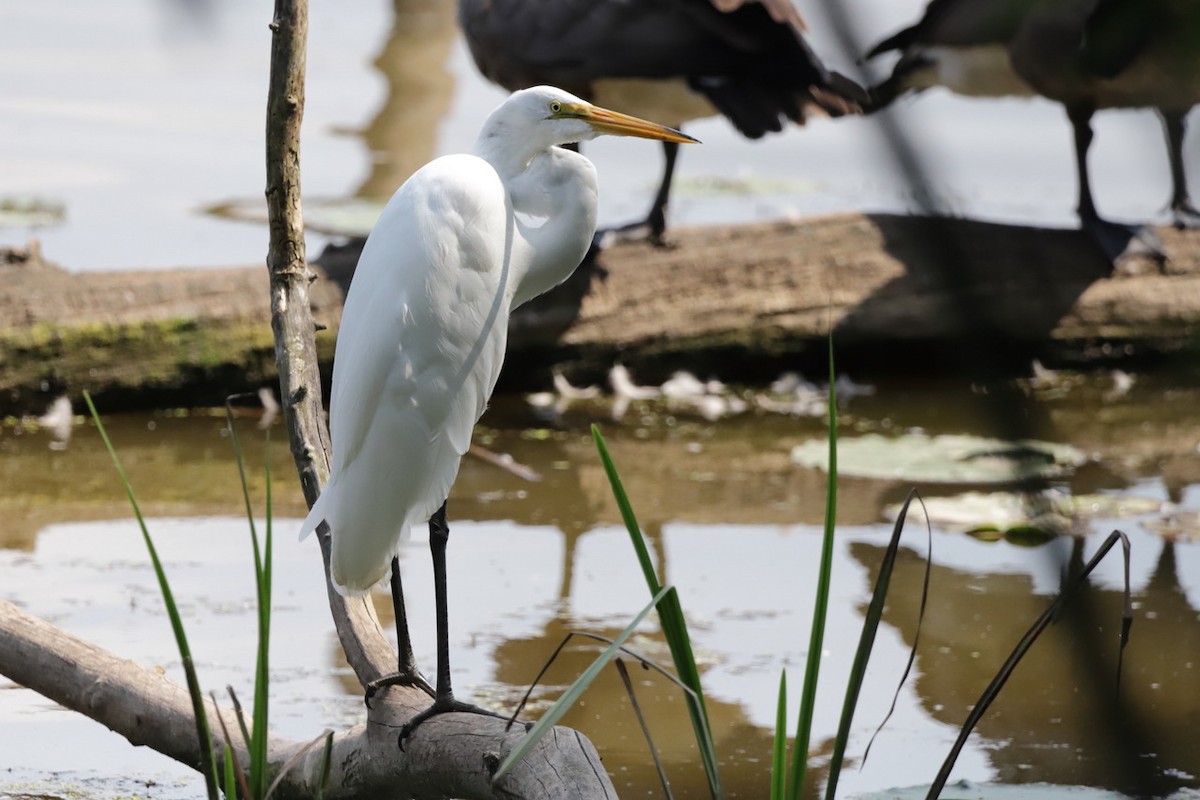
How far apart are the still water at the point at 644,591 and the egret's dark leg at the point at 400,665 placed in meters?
0.58

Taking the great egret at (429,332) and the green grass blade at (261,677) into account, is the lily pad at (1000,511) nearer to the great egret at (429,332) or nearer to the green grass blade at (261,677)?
the great egret at (429,332)

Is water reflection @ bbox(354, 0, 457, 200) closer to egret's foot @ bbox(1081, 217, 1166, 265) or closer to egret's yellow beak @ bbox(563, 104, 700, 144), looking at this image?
egret's foot @ bbox(1081, 217, 1166, 265)

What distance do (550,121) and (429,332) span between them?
376 millimetres

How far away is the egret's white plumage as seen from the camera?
1.96 m

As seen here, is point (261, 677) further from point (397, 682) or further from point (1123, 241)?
point (1123, 241)

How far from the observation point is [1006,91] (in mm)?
2420

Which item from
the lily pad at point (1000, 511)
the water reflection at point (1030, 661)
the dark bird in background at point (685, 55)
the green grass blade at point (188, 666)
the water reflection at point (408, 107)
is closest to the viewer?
the green grass blade at point (188, 666)

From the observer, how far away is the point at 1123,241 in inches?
197

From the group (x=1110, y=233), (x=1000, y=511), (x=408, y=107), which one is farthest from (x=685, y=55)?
(x=408, y=107)

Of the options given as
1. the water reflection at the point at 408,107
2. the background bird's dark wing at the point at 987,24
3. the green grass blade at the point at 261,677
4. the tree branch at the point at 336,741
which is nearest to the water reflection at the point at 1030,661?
the tree branch at the point at 336,741

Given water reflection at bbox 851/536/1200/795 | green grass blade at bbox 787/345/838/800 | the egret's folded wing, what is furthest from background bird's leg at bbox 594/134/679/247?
green grass blade at bbox 787/345/838/800

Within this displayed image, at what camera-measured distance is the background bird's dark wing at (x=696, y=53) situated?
4.66m

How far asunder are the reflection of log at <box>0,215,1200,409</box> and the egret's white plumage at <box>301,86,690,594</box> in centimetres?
240

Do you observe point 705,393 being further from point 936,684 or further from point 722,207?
point 722,207
